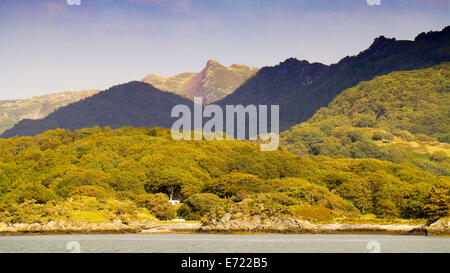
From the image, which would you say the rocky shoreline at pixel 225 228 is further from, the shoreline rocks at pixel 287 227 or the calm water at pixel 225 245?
the calm water at pixel 225 245

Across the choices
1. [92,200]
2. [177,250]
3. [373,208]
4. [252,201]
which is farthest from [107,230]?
[373,208]

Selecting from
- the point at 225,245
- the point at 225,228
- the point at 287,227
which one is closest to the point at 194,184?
the point at 225,228

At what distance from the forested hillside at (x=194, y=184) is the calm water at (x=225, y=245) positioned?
725 inches

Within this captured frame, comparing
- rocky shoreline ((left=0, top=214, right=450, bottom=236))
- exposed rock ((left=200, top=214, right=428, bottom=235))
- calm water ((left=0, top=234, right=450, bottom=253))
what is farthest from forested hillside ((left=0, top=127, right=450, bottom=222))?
calm water ((left=0, top=234, right=450, bottom=253))

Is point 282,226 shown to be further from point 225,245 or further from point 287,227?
point 225,245

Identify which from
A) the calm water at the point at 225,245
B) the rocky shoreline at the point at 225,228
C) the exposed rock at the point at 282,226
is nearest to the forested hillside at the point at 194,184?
the rocky shoreline at the point at 225,228

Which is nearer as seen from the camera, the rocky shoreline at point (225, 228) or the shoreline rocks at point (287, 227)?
the shoreline rocks at point (287, 227)

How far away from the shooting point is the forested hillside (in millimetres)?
112938

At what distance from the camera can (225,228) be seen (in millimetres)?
106812

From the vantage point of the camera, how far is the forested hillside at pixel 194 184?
112938 mm
